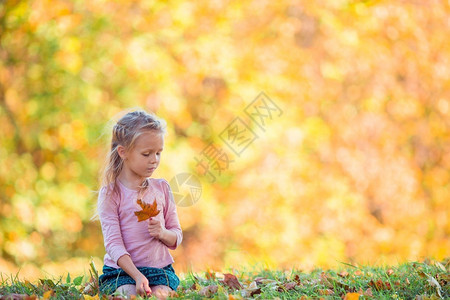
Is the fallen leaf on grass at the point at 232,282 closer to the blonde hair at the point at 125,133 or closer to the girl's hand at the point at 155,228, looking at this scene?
the girl's hand at the point at 155,228

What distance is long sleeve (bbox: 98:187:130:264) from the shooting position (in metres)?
2.44

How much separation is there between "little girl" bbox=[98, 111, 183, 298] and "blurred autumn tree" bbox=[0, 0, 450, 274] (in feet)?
8.72

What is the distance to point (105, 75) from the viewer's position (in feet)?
18.2

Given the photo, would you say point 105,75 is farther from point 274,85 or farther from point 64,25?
point 274,85

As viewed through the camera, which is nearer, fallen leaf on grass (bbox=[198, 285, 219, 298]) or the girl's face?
fallen leaf on grass (bbox=[198, 285, 219, 298])

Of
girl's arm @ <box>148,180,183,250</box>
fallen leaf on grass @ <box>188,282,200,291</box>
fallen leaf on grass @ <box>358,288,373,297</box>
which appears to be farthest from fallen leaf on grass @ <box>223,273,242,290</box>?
fallen leaf on grass @ <box>358,288,373,297</box>

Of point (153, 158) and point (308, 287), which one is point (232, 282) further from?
point (153, 158)

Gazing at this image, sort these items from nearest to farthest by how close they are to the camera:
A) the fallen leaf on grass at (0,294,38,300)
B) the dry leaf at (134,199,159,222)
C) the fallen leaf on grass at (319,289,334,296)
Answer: the fallen leaf on grass at (0,294,38,300) < the fallen leaf on grass at (319,289,334,296) < the dry leaf at (134,199,159,222)

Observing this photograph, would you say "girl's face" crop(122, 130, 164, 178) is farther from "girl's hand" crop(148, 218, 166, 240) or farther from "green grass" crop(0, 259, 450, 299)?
"green grass" crop(0, 259, 450, 299)

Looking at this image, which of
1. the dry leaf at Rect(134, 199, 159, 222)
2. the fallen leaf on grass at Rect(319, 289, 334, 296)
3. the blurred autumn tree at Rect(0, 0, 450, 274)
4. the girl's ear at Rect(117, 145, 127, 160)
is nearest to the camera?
the fallen leaf on grass at Rect(319, 289, 334, 296)

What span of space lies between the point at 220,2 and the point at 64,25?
146 cm

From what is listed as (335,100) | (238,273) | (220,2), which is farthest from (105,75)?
(238,273)

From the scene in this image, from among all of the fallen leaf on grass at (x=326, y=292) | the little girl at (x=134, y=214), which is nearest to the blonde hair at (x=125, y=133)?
the little girl at (x=134, y=214)

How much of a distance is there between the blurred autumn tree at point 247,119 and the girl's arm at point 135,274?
9.24ft
